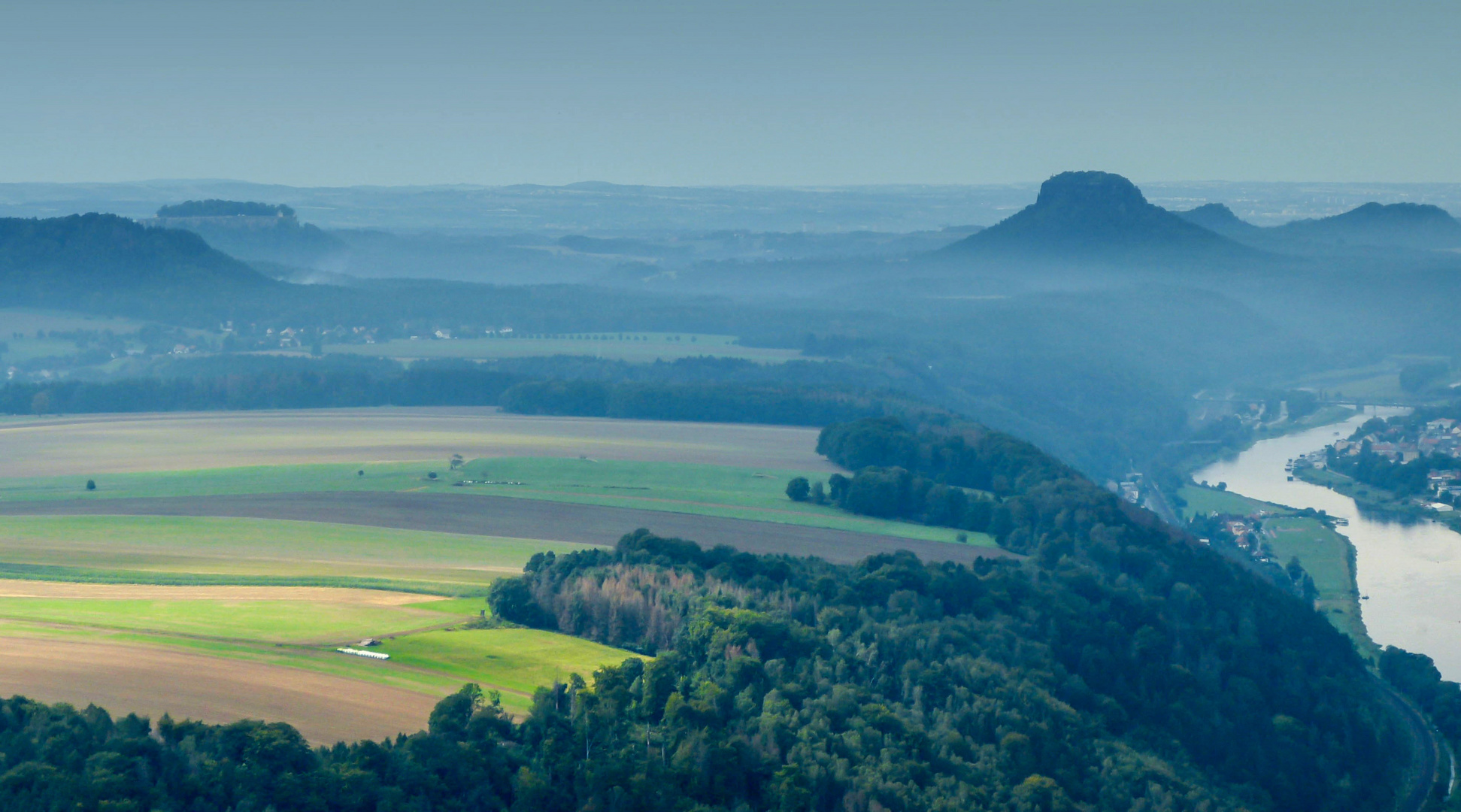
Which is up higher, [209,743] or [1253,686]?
[209,743]

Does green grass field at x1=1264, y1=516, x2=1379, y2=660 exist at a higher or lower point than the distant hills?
lower

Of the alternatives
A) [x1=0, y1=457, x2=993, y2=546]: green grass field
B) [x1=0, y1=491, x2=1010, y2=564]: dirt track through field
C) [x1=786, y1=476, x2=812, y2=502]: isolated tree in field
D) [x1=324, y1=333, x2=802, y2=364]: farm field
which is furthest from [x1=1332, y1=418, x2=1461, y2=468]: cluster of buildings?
[x1=0, y1=491, x2=1010, y2=564]: dirt track through field

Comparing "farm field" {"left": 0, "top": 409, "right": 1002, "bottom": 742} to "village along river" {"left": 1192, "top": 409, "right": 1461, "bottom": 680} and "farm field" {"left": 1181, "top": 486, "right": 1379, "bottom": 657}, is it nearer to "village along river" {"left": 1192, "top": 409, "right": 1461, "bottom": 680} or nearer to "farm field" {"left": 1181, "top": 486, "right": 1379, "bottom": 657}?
"farm field" {"left": 1181, "top": 486, "right": 1379, "bottom": 657}

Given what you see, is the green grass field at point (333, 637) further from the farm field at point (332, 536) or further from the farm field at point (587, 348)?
the farm field at point (587, 348)

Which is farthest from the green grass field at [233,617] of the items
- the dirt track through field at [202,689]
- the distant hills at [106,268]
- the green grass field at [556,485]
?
the distant hills at [106,268]

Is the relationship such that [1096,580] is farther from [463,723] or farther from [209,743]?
[209,743]

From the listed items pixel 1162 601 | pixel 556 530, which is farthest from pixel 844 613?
pixel 556 530
